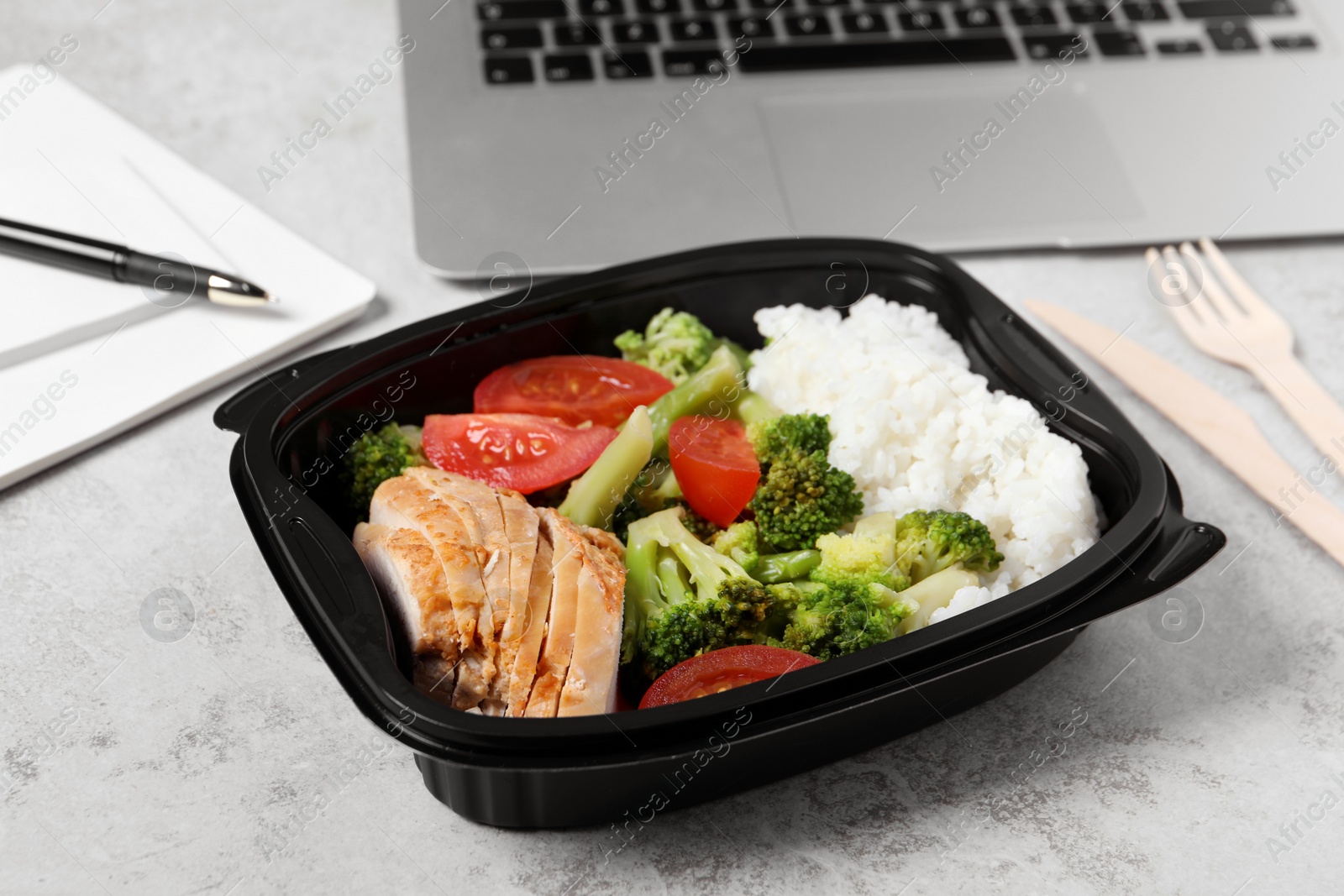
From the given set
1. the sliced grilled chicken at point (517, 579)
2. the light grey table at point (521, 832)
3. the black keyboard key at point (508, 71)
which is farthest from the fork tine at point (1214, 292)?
the sliced grilled chicken at point (517, 579)

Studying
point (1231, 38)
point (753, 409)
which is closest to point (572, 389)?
point (753, 409)

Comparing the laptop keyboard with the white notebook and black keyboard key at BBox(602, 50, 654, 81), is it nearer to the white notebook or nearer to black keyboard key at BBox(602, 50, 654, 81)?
black keyboard key at BBox(602, 50, 654, 81)

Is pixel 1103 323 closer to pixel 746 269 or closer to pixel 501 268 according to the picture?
pixel 746 269

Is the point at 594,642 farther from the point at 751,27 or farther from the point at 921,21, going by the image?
the point at 921,21

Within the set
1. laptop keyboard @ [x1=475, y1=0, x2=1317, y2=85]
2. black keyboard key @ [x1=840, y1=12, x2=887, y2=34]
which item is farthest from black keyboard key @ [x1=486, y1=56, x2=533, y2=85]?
black keyboard key @ [x1=840, y1=12, x2=887, y2=34]

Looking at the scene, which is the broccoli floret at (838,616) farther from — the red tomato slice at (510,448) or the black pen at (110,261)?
the black pen at (110,261)
